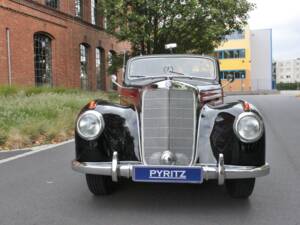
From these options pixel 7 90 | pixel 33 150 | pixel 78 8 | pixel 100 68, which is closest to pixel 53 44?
pixel 78 8

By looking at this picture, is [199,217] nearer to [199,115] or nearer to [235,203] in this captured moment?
[235,203]

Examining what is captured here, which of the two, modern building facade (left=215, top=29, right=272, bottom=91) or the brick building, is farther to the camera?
modern building facade (left=215, top=29, right=272, bottom=91)

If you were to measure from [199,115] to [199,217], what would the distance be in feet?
3.44

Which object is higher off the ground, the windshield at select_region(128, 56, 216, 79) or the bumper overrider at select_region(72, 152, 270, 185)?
the windshield at select_region(128, 56, 216, 79)

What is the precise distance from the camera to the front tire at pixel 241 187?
16.5 ft

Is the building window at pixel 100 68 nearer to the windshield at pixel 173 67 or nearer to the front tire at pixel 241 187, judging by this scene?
the windshield at pixel 173 67

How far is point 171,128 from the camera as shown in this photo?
474 centimetres

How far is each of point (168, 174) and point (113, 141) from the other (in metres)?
0.72

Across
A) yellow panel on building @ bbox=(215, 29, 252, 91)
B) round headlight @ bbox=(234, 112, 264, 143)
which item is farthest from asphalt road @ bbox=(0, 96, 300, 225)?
yellow panel on building @ bbox=(215, 29, 252, 91)

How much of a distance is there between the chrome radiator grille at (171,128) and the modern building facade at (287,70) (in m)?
154

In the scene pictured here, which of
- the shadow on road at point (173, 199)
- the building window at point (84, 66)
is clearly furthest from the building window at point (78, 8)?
A: the shadow on road at point (173, 199)

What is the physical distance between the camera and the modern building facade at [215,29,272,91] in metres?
70.2

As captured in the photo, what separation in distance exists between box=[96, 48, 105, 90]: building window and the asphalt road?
82.7 feet

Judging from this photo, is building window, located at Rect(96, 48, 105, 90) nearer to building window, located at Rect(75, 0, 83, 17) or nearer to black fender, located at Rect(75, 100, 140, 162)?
building window, located at Rect(75, 0, 83, 17)
